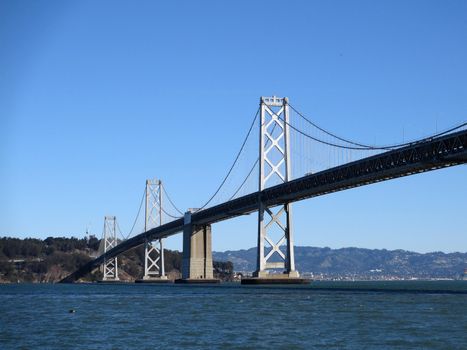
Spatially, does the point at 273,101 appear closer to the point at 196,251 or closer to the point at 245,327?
the point at 196,251

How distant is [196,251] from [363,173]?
136ft

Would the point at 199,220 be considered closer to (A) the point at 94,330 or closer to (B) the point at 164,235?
(B) the point at 164,235

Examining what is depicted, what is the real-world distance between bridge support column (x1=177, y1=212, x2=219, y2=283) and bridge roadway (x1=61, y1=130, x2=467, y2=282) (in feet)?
16.2

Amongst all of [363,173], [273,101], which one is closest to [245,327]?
[363,173]

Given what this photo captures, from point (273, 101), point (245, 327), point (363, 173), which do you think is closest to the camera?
point (245, 327)

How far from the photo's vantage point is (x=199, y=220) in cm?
9581

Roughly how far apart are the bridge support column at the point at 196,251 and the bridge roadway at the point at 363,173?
4.94m

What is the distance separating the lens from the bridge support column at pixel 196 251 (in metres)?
98.8

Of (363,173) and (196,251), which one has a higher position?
(363,173)

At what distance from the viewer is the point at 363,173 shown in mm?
60750

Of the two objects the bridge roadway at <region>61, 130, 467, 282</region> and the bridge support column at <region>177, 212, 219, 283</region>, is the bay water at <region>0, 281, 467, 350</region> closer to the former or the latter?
the bridge roadway at <region>61, 130, 467, 282</region>

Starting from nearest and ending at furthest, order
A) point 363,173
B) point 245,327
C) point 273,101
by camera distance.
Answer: point 245,327 → point 363,173 → point 273,101

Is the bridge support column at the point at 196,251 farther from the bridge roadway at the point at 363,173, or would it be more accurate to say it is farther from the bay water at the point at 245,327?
the bay water at the point at 245,327

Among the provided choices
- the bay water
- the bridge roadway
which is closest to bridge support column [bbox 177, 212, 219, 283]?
the bridge roadway
